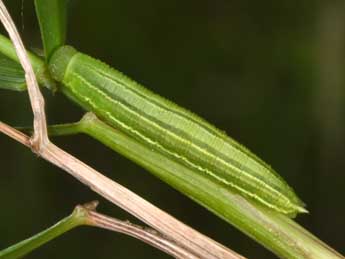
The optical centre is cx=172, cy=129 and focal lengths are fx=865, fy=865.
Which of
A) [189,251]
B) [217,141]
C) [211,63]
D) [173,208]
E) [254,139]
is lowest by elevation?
[189,251]

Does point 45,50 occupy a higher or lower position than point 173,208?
lower

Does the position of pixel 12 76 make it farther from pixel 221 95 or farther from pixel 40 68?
pixel 221 95

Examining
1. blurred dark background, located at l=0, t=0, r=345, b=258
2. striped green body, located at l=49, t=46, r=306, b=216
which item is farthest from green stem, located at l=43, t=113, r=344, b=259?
blurred dark background, located at l=0, t=0, r=345, b=258

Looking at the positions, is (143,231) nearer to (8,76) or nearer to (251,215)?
(251,215)

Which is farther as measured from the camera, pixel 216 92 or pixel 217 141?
pixel 216 92

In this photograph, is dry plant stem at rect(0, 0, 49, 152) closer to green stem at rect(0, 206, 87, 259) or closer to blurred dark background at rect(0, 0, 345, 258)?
green stem at rect(0, 206, 87, 259)

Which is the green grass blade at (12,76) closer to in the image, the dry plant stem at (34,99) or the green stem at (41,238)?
the dry plant stem at (34,99)

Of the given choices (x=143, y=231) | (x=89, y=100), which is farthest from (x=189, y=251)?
(x=89, y=100)

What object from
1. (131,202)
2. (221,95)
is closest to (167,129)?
(131,202)
